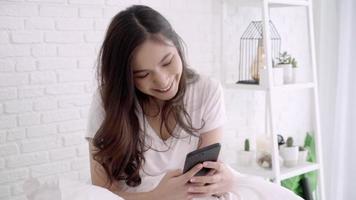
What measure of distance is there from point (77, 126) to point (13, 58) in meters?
0.36

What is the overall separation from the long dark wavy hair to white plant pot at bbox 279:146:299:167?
778mm

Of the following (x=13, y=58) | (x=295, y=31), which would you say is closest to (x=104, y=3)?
(x=13, y=58)

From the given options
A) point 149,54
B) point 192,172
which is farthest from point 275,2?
point 192,172

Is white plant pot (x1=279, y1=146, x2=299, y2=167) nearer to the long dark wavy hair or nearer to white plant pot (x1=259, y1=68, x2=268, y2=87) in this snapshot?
white plant pot (x1=259, y1=68, x2=268, y2=87)

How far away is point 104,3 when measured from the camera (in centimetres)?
156

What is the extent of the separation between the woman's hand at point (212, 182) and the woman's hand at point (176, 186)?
0.05 ft

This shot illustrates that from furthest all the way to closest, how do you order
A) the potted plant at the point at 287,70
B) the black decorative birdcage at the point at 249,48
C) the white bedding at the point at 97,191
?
the black decorative birdcage at the point at 249,48 → the potted plant at the point at 287,70 → the white bedding at the point at 97,191

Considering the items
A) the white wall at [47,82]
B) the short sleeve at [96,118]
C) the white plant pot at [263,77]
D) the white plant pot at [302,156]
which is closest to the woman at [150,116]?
the short sleeve at [96,118]

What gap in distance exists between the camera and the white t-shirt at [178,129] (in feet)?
3.83

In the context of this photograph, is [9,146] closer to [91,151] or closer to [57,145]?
[57,145]

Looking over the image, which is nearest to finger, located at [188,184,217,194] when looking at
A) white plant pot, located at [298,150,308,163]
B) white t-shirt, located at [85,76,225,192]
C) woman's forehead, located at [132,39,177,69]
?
white t-shirt, located at [85,76,225,192]

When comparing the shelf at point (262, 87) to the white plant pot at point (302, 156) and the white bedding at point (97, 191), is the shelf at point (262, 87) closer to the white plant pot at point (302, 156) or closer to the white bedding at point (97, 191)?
the white plant pot at point (302, 156)

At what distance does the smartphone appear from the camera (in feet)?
2.97

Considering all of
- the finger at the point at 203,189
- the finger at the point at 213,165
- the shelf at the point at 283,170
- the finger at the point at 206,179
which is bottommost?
the shelf at the point at 283,170
